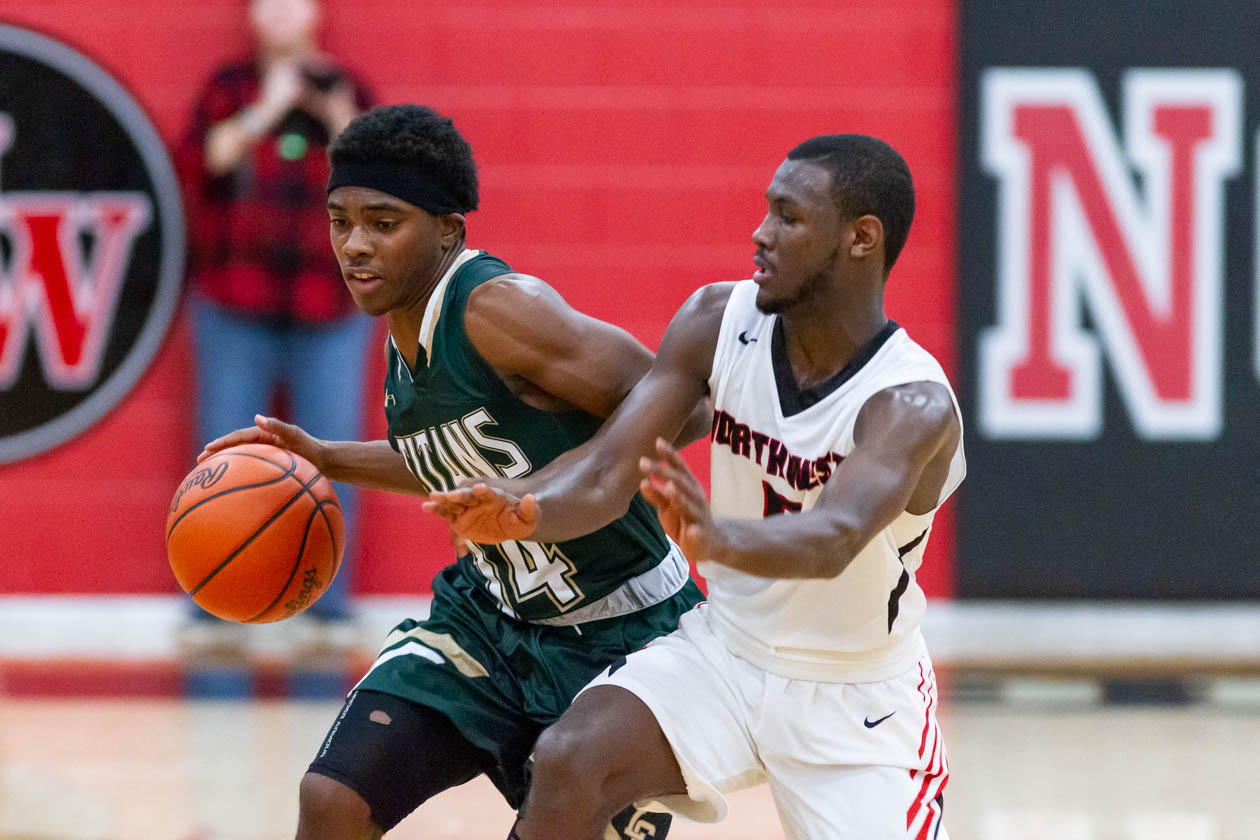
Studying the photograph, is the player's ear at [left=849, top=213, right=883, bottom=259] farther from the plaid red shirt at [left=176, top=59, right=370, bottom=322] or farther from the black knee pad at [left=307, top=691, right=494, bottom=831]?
the plaid red shirt at [left=176, top=59, right=370, bottom=322]

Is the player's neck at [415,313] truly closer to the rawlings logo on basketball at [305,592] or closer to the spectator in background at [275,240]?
the rawlings logo on basketball at [305,592]

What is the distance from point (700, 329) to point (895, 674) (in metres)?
0.75

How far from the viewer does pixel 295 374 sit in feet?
21.8

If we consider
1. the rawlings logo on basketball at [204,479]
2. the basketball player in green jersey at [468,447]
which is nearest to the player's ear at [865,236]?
the basketball player in green jersey at [468,447]

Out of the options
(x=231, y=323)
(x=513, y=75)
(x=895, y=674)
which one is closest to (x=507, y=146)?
(x=513, y=75)

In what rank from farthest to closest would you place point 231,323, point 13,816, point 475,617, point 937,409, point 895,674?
point 231,323, point 13,816, point 475,617, point 895,674, point 937,409

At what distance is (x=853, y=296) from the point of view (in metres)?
2.90

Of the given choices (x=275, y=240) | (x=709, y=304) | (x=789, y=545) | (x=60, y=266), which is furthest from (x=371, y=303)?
(x=60, y=266)

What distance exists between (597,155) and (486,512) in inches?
175

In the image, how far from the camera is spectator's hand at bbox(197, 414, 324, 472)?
351cm

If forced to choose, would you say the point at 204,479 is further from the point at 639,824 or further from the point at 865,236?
the point at 865,236

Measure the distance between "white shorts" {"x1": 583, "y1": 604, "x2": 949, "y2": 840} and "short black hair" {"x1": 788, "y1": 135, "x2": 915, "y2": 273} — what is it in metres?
0.84

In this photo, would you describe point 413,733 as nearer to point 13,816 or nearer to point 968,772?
point 13,816

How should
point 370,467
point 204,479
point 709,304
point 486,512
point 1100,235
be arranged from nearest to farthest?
point 486,512
point 709,304
point 204,479
point 370,467
point 1100,235
